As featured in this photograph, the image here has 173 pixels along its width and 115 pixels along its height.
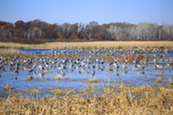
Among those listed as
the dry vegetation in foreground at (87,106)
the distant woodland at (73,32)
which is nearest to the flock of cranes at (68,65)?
the dry vegetation in foreground at (87,106)

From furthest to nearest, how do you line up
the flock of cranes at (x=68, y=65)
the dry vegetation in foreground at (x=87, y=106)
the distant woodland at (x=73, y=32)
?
the distant woodland at (x=73, y=32)
the flock of cranes at (x=68, y=65)
the dry vegetation in foreground at (x=87, y=106)

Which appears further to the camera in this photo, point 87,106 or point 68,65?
point 68,65

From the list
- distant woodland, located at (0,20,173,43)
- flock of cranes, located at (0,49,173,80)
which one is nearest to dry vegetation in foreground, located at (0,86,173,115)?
flock of cranes, located at (0,49,173,80)

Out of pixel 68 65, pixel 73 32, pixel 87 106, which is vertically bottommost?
pixel 68 65

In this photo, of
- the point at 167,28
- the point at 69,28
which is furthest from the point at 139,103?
the point at 167,28

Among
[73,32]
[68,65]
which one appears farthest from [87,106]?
[73,32]

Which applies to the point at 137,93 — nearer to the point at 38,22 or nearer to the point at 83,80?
the point at 83,80

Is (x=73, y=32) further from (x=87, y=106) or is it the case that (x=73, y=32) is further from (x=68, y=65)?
(x=87, y=106)

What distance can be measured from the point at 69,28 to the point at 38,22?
11.0 m

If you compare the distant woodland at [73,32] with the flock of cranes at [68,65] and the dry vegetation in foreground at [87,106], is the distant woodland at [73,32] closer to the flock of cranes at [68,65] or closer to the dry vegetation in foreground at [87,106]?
the flock of cranes at [68,65]

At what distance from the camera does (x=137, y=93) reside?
780 cm

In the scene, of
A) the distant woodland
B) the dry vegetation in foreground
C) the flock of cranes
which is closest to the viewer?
the dry vegetation in foreground

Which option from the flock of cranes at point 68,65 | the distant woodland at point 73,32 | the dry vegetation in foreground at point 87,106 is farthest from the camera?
the distant woodland at point 73,32

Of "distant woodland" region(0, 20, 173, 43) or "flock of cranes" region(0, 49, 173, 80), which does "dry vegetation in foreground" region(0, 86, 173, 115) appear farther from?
"distant woodland" region(0, 20, 173, 43)
